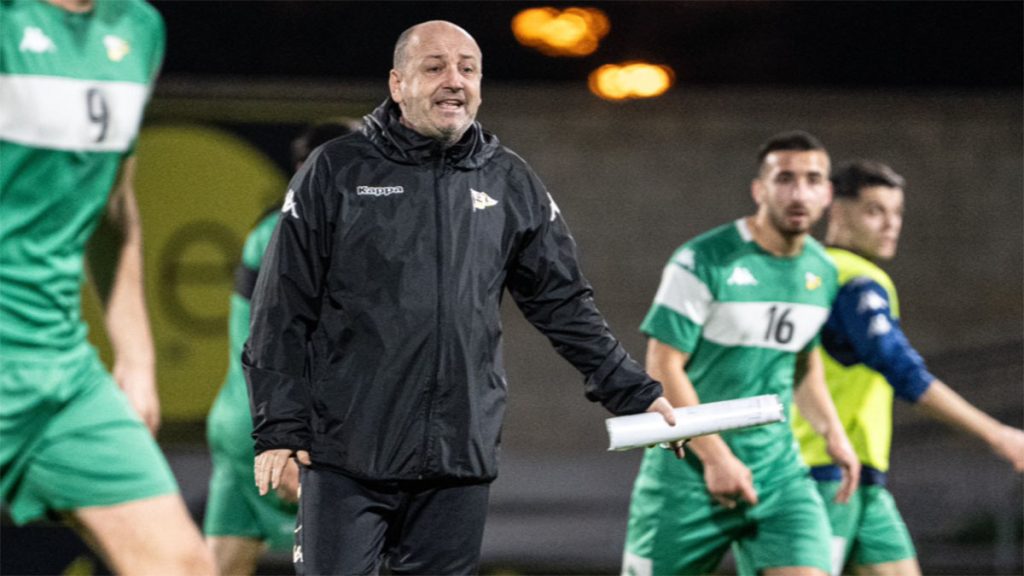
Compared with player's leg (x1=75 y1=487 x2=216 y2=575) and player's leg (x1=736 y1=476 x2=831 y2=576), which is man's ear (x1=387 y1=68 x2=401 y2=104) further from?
player's leg (x1=736 y1=476 x2=831 y2=576)

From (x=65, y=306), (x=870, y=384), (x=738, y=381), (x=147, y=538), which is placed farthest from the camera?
(x=870, y=384)

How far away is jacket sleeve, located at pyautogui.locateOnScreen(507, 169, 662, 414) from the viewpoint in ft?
13.5

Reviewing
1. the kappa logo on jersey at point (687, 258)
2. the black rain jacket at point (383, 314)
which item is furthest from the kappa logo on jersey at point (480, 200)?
the kappa logo on jersey at point (687, 258)

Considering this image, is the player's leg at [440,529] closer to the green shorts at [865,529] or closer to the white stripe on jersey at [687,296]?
the white stripe on jersey at [687,296]

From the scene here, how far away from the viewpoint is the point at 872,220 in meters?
6.82

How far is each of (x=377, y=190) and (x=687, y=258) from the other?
191 centimetres

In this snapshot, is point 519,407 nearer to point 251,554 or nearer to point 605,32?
point 605,32

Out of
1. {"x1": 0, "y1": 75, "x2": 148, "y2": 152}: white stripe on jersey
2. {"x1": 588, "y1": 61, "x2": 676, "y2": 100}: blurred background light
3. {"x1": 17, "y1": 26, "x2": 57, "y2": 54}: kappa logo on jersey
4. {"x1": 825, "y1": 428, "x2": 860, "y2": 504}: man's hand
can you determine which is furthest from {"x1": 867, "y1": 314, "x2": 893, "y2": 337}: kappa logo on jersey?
{"x1": 588, "y1": 61, "x2": 676, "y2": 100}: blurred background light

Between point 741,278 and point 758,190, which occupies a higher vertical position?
point 758,190

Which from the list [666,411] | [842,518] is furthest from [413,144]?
[842,518]

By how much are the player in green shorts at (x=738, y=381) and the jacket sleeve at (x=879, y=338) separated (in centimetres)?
23

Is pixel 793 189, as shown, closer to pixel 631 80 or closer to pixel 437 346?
pixel 437 346

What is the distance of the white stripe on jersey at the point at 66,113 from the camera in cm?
362

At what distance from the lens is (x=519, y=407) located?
1495 cm
